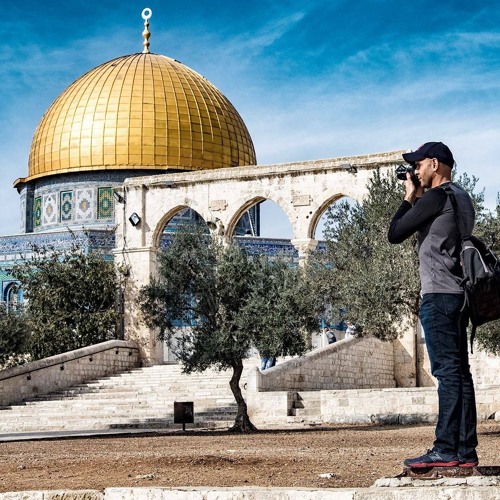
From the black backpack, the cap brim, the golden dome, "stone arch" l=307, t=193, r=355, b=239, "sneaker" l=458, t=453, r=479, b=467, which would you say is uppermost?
the golden dome

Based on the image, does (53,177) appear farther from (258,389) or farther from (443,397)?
(443,397)

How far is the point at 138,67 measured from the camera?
41.8 metres

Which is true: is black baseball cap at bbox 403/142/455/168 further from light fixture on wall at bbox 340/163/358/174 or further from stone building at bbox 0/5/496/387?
Answer: stone building at bbox 0/5/496/387

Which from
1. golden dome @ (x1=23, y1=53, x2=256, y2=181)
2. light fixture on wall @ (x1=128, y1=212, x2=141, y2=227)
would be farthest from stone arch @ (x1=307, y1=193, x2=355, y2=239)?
golden dome @ (x1=23, y1=53, x2=256, y2=181)

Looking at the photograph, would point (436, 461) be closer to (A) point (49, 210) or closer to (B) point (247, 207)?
(B) point (247, 207)

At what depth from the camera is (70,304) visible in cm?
2944

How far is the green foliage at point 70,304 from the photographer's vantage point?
1134 inches

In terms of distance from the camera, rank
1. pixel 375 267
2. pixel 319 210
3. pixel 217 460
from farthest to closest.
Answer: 1. pixel 319 210
2. pixel 375 267
3. pixel 217 460

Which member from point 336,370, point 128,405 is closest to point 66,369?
point 128,405

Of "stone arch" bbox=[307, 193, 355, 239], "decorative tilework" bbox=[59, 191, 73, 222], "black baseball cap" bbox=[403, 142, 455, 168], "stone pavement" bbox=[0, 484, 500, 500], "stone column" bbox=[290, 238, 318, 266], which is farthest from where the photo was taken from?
"decorative tilework" bbox=[59, 191, 73, 222]

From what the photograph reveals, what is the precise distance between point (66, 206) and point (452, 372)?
119 feet

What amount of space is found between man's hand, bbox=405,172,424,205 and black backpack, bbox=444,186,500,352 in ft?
1.49

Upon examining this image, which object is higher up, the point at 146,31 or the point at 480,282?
the point at 146,31

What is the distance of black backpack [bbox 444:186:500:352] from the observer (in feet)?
16.4
